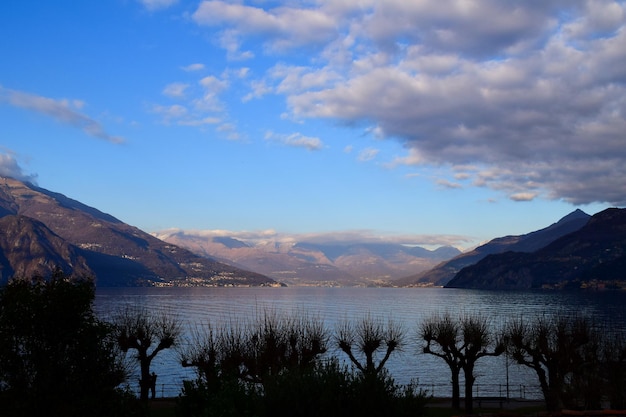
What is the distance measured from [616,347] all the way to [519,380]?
34.9m

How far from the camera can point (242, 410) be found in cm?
2381

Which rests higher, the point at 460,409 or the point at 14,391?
the point at 14,391

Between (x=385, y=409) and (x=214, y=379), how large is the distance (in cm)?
902

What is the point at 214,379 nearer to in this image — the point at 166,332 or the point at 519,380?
the point at 166,332

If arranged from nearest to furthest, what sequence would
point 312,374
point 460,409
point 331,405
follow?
point 331,405 < point 312,374 < point 460,409

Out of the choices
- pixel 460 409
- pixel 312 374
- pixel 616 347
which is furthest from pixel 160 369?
pixel 312 374

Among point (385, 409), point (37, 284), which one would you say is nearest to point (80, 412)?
point (37, 284)

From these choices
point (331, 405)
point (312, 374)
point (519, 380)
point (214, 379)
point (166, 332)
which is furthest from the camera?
point (519, 380)

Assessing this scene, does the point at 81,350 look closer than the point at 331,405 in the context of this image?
No

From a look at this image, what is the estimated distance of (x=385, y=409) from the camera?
2405cm

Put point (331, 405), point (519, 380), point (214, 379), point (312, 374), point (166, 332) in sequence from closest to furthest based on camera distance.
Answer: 1. point (331, 405)
2. point (312, 374)
3. point (214, 379)
4. point (166, 332)
5. point (519, 380)

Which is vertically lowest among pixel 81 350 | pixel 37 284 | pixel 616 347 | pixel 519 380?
pixel 519 380

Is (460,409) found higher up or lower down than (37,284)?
lower down

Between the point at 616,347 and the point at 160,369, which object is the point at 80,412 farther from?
the point at 160,369
